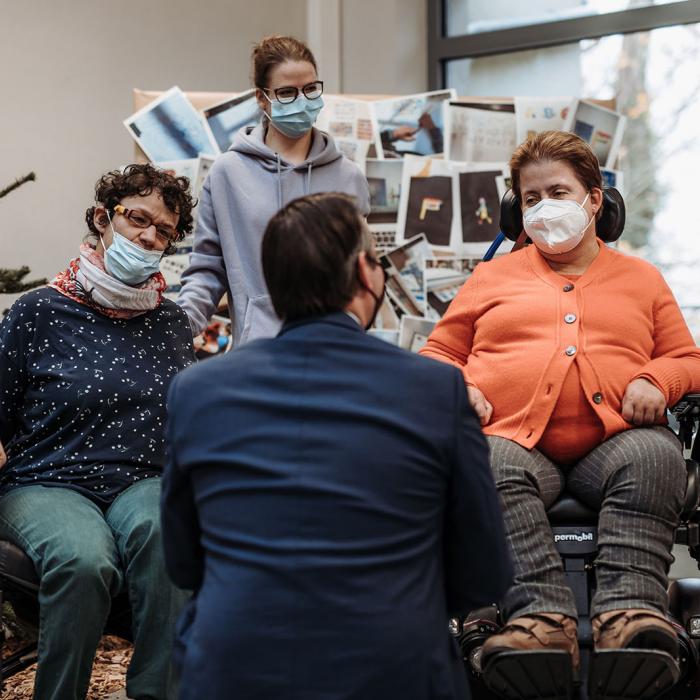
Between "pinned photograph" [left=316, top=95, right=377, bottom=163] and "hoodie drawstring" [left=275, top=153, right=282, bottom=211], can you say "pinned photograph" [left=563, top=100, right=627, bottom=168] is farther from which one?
"hoodie drawstring" [left=275, top=153, right=282, bottom=211]

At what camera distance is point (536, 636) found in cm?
189

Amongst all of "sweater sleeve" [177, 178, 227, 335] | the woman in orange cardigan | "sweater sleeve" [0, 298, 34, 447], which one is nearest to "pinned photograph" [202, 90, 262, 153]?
"sweater sleeve" [177, 178, 227, 335]

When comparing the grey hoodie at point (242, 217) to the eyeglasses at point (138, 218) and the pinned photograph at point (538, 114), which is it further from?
the pinned photograph at point (538, 114)

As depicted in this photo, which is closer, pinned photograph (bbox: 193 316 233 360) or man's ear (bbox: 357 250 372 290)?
man's ear (bbox: 357 250 372 290)

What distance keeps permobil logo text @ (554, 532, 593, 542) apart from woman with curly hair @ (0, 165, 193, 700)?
0.80 metres

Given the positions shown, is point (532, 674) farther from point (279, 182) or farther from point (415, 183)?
point (415, 183)

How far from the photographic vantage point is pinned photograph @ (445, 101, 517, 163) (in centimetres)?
385

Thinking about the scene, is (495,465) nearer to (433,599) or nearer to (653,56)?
(433,599)

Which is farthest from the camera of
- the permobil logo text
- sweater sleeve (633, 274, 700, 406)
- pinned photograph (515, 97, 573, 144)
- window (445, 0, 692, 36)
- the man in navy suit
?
window (445, 0, 692, 36)

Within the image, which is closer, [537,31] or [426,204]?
[426,204]

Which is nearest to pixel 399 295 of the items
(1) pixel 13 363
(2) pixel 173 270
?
(2) pixel 173 270

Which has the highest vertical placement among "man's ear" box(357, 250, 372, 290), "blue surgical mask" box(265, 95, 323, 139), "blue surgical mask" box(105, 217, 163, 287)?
"blue surgical mask" box(265, 95, 323, 139)

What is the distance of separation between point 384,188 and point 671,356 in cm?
170

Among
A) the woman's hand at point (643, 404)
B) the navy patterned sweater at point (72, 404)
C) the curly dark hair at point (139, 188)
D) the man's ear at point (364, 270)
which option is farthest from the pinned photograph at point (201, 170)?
the man's ear at point (364, 270)
